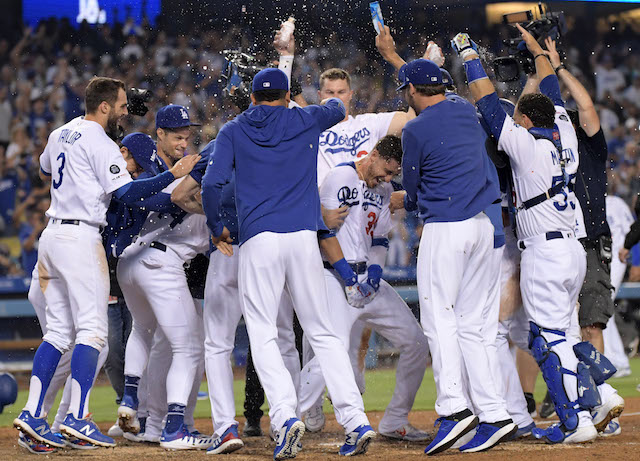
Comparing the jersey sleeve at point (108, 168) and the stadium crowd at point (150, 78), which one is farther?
the stadium crowd at point (150, 78)

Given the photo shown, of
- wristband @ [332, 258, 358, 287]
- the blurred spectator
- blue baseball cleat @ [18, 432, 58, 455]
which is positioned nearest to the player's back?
wristband @ [332, 258, 358, 287]

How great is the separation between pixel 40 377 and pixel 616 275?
6514mm

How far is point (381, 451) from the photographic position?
18.9 feet

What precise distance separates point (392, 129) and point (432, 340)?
2.30 m

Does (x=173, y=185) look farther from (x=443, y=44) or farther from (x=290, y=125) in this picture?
(x=443, y=44)

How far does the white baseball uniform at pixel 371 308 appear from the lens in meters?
6.20

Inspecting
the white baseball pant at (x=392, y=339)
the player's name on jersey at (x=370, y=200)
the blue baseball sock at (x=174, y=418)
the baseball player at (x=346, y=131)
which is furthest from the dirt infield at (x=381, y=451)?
the baseball player at (x=346, y=131)

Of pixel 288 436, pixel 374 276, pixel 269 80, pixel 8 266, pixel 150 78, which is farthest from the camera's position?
pixel 150 78

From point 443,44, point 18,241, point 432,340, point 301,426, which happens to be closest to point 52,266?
point 301,426

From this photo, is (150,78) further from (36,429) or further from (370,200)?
(36,429)

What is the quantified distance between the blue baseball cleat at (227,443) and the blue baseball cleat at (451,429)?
117cm

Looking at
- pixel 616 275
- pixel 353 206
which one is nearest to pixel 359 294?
pixel 353 206

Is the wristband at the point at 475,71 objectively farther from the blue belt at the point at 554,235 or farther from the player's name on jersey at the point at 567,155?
the blue belt at the point at 554,235

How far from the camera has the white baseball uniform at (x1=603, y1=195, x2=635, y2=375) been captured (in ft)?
32.6
